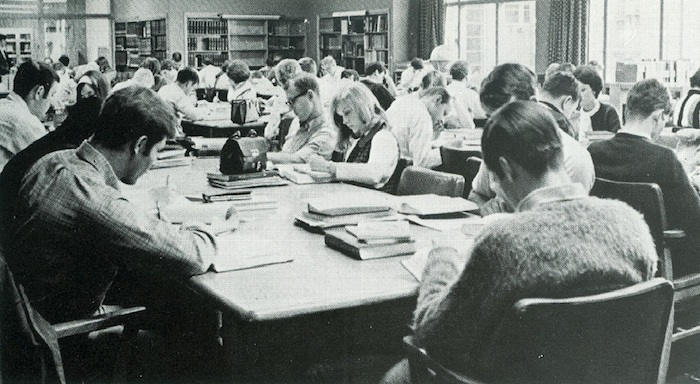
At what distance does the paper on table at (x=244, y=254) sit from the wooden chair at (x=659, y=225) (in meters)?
1.39

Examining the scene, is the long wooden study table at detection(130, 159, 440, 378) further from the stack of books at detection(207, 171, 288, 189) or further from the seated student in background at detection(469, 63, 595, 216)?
the stack of books at detection(207, 171, 288, 189)

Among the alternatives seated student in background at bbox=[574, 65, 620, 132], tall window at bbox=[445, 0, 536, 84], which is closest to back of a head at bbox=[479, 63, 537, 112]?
seated student in background at bbox=[574, 65, 620, 132]

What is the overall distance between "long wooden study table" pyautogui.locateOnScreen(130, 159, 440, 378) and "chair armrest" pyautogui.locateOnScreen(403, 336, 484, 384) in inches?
6.2

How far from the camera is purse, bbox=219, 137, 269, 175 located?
3797 millimetres

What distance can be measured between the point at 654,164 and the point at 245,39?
1542 centimetres

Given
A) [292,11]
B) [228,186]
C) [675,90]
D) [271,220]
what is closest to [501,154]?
[271,220]

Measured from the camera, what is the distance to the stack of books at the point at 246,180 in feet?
12.1

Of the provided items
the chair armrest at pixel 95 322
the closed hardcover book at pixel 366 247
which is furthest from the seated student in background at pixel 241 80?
the chair armrest at pixel 95 322

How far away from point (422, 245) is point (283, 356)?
0.59m

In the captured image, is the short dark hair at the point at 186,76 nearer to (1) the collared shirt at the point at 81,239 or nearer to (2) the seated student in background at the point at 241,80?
(2) the seated student in background at the point at 241,80

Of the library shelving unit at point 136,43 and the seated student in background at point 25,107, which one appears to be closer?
the seated student in background at point 25,107

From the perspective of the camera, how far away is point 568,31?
12078 millimetres

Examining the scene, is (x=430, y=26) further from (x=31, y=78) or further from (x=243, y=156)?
(x=243, y=156)

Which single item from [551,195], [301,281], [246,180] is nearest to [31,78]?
[246,180]
